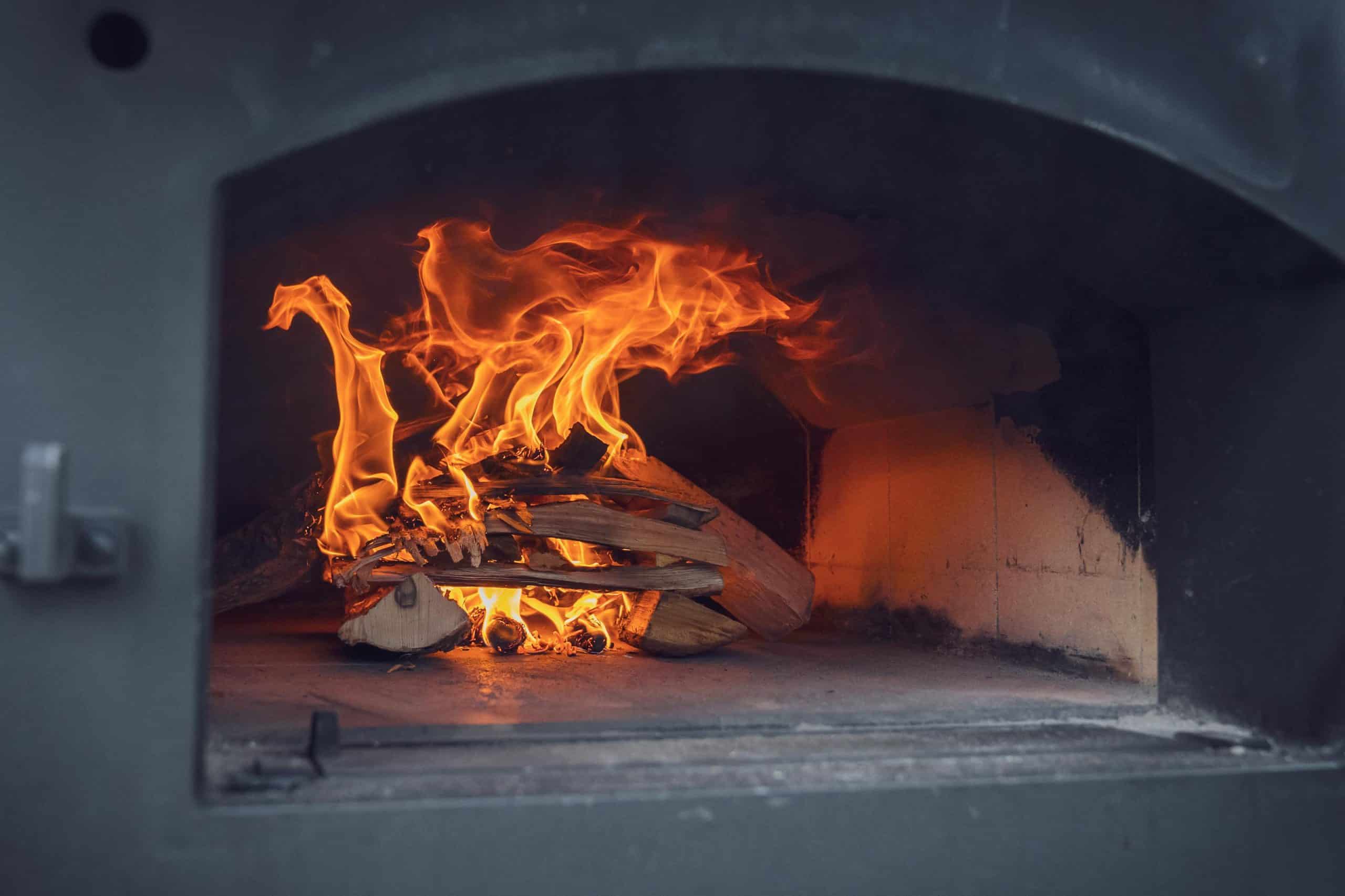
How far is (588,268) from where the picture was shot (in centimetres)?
214

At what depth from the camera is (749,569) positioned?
243 centimetres

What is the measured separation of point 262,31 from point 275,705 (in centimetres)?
96

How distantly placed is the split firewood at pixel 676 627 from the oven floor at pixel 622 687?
0.11ft

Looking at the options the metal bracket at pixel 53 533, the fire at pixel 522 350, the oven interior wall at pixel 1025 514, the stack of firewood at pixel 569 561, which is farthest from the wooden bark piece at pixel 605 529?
the metal bracket at pixel 53 533

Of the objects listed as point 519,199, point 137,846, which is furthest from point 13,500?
point 519,199

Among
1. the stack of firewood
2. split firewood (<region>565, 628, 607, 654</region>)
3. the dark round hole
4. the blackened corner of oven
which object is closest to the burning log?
the stack of firewood

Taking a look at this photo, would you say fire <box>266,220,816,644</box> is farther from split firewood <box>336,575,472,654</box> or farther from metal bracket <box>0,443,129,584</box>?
metal bracket <box>0,443,129,584</box>

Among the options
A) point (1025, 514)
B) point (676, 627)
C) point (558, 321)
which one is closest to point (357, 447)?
point (558, 321)

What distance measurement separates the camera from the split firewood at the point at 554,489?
232cm

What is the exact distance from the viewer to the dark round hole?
1170 mm

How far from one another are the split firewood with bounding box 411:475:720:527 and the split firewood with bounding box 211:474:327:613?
0.91 feet

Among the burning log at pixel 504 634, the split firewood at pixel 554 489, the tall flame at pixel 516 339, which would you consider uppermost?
the tall flame at pixel 516 339

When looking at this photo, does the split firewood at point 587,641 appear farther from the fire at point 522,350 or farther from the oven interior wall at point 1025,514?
the oven interior wall at point 1025,514

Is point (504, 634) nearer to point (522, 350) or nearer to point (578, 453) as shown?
point (578, 453)
